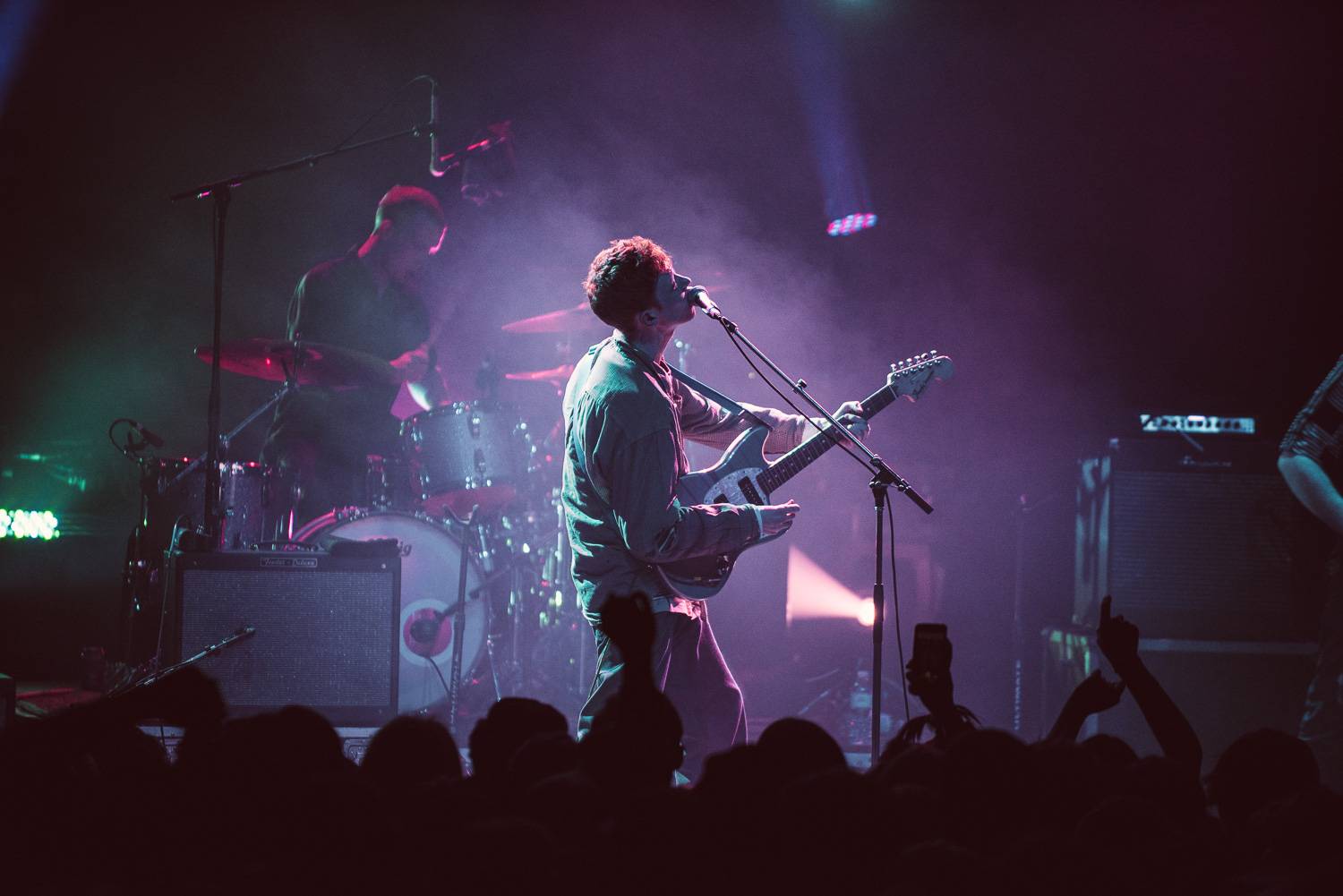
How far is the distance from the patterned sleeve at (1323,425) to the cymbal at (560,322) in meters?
4.15

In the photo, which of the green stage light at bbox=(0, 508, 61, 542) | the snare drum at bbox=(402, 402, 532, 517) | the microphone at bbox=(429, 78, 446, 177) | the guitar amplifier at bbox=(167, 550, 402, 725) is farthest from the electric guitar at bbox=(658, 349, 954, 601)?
the green stage light at bbox=(0, 508, 61, 542)

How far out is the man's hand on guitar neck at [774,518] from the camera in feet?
11.3

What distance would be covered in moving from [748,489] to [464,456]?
10.5 feet

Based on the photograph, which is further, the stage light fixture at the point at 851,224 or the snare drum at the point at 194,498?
the stage light fixture at the point at 851,224

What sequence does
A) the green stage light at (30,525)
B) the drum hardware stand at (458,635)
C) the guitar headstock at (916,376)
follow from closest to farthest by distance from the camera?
the guitar headstock at (916,376)
the drum hardware stand at (458,635)
the green stage light at (30,525)

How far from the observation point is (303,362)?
6395mm

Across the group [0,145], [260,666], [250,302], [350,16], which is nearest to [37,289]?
[0,145]

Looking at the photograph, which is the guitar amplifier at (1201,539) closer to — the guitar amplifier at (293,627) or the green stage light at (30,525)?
the guitar amplifier at (293,627)

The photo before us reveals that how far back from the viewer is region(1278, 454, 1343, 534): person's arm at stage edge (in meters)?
4.63

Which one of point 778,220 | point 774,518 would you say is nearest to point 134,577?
point 774,518

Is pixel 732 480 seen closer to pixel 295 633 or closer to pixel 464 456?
pixel 295 633

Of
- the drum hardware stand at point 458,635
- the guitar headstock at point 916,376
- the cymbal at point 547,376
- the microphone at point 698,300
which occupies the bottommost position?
the drum hardware stand at point 458,635

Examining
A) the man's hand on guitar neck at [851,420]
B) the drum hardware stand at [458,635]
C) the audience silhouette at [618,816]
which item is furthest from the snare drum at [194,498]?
the audience silhouette at [618,816]

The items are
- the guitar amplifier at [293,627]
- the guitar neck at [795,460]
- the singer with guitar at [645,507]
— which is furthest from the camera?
the guitar amplifier at [293,627]
